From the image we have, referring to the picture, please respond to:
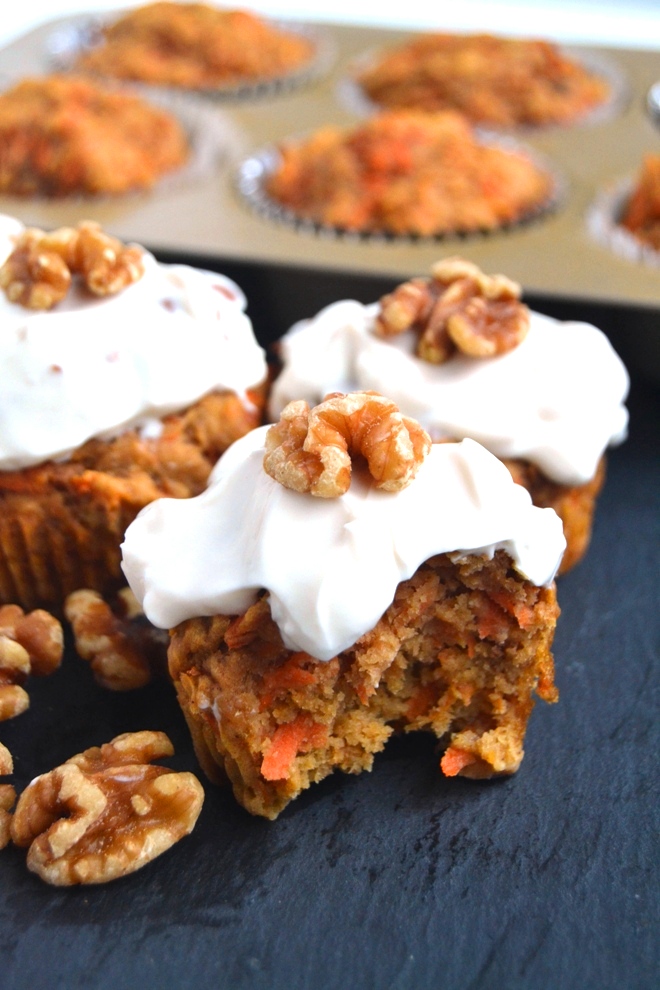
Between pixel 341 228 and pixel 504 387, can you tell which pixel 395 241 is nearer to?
pixel 341 228

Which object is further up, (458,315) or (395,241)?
(458,315)

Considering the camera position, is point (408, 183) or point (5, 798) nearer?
point (5, 798)

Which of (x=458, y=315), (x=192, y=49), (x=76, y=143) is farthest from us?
(x=192, y=49)

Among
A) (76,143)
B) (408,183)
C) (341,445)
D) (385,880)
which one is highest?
(341,445)

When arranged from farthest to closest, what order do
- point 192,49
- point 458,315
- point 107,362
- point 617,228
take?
point 192,49 → point 617,228 → point 458,315 → point 107,362

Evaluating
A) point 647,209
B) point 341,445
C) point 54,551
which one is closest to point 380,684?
point 341,445

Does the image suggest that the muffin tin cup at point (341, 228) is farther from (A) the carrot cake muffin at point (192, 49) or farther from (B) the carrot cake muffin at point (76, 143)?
(A) the carrot cake muffin at point (192, 49)

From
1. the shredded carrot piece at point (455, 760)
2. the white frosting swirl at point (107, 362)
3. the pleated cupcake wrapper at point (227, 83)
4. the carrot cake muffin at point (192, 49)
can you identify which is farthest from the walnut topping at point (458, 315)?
the carrot cake muffin at point (192, 49)
